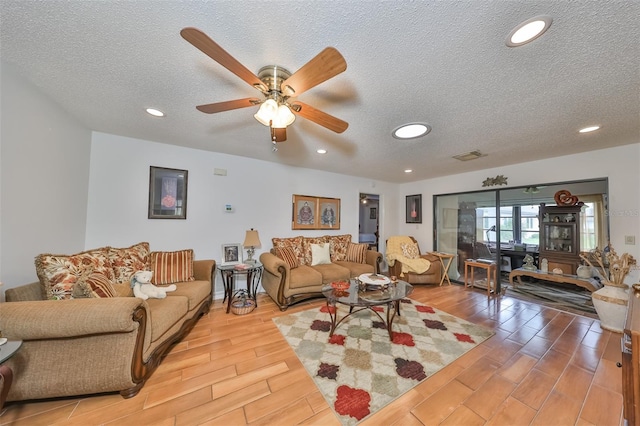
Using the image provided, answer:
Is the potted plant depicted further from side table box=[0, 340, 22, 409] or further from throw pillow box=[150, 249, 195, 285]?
side table box=[0, 340, 22, 409]

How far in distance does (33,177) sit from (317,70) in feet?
8.47

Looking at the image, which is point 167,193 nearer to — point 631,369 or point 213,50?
point 213,50

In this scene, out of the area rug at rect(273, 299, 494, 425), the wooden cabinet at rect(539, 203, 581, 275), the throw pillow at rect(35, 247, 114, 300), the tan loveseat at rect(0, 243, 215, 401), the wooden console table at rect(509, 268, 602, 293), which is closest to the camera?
the tan loveseat at rect(0, 243, 215, 401)

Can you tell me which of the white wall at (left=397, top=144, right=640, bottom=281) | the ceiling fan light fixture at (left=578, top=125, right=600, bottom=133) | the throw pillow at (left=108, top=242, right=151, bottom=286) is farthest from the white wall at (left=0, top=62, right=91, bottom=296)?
the white wall at (left=397, top=144, right=640, bottom=281)

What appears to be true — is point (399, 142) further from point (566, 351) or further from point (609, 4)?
point (566, 351)

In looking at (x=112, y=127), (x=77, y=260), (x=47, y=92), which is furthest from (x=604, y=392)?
(x=112, y=127)

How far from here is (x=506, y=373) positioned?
1.76 meters

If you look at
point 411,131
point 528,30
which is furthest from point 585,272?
point 528,30

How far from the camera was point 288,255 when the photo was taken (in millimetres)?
3523

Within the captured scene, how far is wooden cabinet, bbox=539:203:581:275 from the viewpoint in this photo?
3.80 metres

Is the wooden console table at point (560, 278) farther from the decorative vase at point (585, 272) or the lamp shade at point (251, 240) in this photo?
the lamp shade at point (251, 240)

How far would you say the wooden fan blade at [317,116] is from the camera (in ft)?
5.08

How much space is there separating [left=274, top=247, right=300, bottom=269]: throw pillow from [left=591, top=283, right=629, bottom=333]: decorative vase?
3800 mm

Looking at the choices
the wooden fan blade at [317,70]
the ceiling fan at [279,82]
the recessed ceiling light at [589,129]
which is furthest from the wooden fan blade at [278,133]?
the recessed ceiling light at [589,129]
